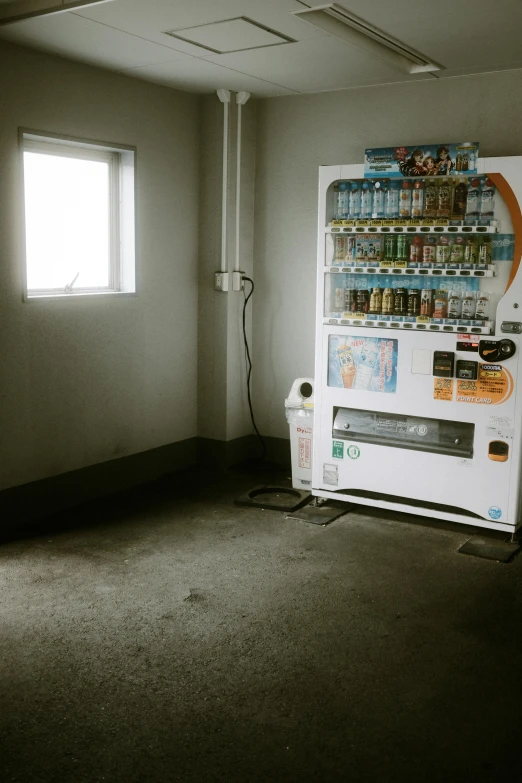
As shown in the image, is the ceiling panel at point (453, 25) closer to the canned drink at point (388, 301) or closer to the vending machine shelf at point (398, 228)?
the vending machine shelf at point (398, 228)

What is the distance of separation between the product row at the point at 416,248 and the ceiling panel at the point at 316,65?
1.01 m

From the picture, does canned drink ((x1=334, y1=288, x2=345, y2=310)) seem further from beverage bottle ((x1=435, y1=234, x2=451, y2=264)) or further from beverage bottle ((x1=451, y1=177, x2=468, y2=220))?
beverage bottle ((x1=451, y1=177, x2=468, y2=220))

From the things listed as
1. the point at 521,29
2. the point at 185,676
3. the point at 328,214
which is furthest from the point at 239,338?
the point at 185,676

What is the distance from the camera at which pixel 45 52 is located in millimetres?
4477

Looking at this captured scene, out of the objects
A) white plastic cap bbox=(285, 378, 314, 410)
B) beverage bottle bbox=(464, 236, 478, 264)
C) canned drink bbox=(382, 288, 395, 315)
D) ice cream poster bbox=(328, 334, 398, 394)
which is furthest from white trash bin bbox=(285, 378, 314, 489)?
beverage bottle bbox=(464, 236, 478, 264)

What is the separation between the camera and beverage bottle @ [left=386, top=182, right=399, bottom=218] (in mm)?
4602

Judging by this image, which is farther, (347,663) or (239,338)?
(239,338)

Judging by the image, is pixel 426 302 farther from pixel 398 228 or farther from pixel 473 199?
pixel 473 199

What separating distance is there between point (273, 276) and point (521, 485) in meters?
2.51

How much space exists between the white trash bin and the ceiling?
2.05 meters

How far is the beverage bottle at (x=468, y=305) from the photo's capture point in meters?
4.45

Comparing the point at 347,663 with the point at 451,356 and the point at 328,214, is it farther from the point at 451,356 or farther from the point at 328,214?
the point at 328,214

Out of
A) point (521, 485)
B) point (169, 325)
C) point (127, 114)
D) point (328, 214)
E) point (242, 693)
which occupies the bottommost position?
point (242, 693)

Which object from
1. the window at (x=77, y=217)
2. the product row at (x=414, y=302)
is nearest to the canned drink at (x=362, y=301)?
the product row at (x=414, y=302)
